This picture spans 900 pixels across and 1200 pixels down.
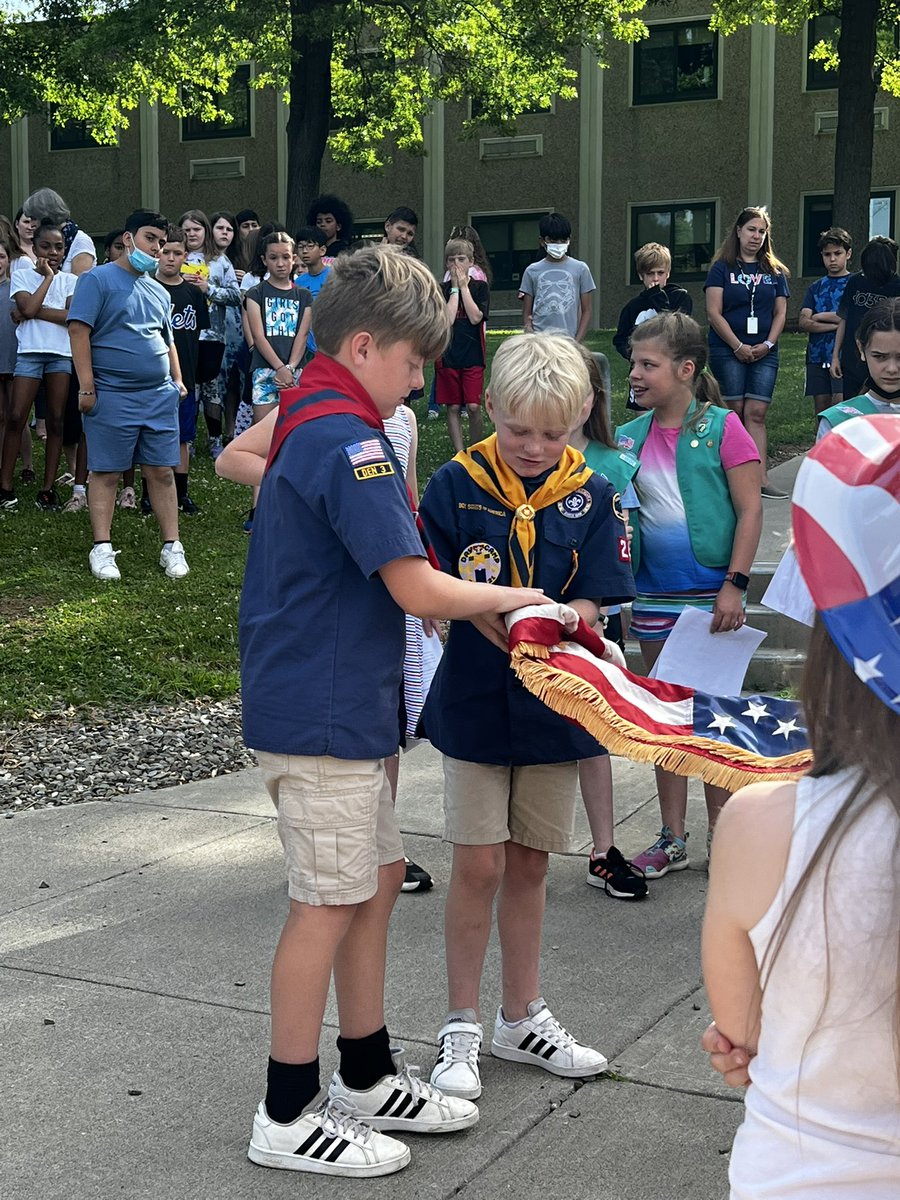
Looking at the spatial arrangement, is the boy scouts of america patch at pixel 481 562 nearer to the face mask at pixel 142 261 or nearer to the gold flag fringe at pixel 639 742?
the gold flag fringe at pixel 639 742

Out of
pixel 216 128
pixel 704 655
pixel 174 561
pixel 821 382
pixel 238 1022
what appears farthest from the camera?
pixel 216 128

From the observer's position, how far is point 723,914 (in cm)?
170

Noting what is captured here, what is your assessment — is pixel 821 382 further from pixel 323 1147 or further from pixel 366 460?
pixel 323 1147

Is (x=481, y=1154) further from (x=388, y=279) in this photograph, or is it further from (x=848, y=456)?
(x=848, y=456)

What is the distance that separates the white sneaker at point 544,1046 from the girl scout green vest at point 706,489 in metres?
1.85

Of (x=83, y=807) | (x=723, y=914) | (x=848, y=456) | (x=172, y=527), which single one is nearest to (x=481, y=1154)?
(x=723, y=914)

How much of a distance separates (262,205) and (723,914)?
36700mm

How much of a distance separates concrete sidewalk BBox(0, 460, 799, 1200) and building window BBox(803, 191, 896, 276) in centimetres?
2958

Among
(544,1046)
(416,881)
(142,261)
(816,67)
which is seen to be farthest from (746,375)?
(816,67)

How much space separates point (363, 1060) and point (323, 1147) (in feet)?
0.76

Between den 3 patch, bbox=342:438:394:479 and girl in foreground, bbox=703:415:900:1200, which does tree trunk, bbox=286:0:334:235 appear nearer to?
den 3 patch, bbox=342:438:394:479

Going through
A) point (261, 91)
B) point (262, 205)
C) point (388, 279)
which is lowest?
point (388, 279)

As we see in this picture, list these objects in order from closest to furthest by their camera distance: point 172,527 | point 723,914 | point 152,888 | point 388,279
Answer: point 723,914, point 388,279, point 152,888, point 172,527

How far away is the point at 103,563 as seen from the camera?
29.7 ft
